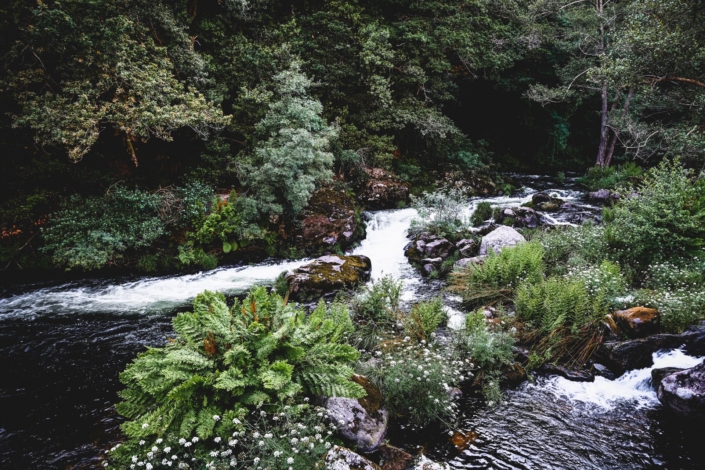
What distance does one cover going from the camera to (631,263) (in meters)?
9.45

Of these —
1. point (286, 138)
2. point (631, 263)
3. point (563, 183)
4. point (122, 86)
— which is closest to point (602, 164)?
point (563, 183)

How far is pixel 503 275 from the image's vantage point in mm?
9180

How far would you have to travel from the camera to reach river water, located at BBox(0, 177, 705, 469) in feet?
16.4

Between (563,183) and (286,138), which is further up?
(286,138)

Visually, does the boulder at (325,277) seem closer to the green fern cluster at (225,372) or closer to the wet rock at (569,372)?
the green fern cluster at (225,372)

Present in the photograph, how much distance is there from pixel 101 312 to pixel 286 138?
25.4ft

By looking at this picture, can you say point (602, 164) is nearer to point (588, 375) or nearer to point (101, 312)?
point (588, 375)

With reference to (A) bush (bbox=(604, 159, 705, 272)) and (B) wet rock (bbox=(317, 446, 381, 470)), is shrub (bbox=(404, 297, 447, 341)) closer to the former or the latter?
(B) wet rock (bbox=(317, 446, 381, 470))

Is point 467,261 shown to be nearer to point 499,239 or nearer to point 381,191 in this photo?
point 499,239

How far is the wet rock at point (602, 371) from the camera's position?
6.46m

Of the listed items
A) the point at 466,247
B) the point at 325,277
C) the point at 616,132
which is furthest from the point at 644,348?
the point at 616,132

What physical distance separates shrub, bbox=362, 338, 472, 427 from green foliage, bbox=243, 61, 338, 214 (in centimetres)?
834

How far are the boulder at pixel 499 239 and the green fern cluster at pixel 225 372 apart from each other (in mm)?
7976

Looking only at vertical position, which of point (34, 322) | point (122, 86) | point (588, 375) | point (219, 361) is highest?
point (122, 86)
